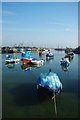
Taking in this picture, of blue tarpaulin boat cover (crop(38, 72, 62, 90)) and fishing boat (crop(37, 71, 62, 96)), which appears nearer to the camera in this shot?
fishing boat (crop(37, 71, 62, 96))

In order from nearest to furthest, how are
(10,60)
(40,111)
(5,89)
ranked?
(40,111) < (5,89) < (10,60)

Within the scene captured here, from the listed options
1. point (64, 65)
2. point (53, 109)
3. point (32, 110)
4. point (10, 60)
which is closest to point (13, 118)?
point (32, 110)

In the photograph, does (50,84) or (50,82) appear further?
(50,82)

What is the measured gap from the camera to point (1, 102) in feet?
65.3

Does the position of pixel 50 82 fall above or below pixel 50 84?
above

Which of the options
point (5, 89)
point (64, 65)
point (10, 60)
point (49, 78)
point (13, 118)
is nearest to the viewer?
point (13, 118)

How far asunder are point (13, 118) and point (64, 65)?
125 ft

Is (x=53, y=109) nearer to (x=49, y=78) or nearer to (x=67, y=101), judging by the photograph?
(x=67, y=101)

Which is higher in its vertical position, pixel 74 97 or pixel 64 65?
pixel 64 65

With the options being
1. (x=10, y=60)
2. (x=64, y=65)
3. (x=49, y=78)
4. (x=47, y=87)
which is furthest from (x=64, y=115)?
(x=10, y=60)

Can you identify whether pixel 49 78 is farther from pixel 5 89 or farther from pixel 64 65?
pixel 64 65

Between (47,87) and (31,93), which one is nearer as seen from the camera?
(47,87)

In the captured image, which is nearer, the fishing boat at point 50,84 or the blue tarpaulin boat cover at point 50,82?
the fishing boat at point 50,84

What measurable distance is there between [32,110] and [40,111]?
774 mm
